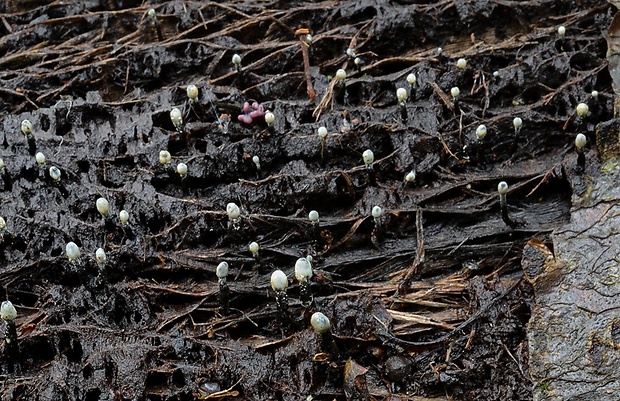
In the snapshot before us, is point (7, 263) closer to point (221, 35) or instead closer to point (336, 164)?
point (336, 164)

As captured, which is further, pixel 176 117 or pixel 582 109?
pixel 176 117

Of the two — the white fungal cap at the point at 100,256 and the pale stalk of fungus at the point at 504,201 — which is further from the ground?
the white fungal cap at the point at 100,256

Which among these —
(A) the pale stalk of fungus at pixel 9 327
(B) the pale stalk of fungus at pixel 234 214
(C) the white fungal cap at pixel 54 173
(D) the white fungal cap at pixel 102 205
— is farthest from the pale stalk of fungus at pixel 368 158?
(A) the pale stalk of fungus at pixel 9 327

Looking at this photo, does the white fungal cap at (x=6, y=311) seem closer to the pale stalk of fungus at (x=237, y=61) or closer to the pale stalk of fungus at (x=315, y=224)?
the pale stalk of fungus at (x=315, y=224)

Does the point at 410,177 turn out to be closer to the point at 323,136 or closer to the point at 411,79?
the point at 323,136

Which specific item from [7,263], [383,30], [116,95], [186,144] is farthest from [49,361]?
[383,30]

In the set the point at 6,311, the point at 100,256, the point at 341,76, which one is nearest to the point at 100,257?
the point at 100,256
